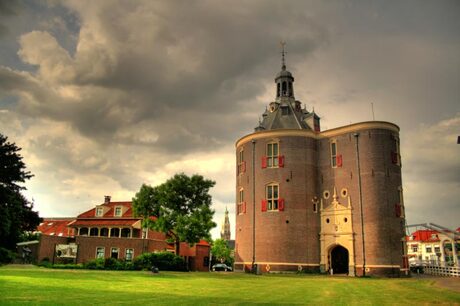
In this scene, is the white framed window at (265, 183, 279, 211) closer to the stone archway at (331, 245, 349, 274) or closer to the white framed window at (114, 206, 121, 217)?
the stone archway at (331, 245, 349, 274)

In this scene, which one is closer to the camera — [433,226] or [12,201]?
[12,201]

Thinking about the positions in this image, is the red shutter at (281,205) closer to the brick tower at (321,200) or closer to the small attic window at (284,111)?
the brick tower at (321,200)

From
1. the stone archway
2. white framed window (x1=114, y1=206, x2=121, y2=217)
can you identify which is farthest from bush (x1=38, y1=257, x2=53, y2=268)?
the stone archway

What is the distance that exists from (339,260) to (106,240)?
28.2m

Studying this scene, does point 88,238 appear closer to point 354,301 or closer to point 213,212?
point 213,212

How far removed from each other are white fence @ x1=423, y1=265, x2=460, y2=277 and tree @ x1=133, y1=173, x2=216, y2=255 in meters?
25.4

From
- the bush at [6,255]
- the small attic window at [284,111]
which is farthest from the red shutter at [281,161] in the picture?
the bush at [6,255]

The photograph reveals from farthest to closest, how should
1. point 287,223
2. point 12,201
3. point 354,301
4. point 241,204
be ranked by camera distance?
point 241,204, point 287,223, point 12,201, point 354,301

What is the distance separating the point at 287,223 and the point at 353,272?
8.83 meters

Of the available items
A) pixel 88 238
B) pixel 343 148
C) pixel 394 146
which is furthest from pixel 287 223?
pixel 88 238

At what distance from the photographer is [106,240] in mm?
50562

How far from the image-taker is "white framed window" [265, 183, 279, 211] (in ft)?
162

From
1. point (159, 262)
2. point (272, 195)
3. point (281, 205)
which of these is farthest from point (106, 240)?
point (281, 205)

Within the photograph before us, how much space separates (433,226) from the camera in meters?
51.1
